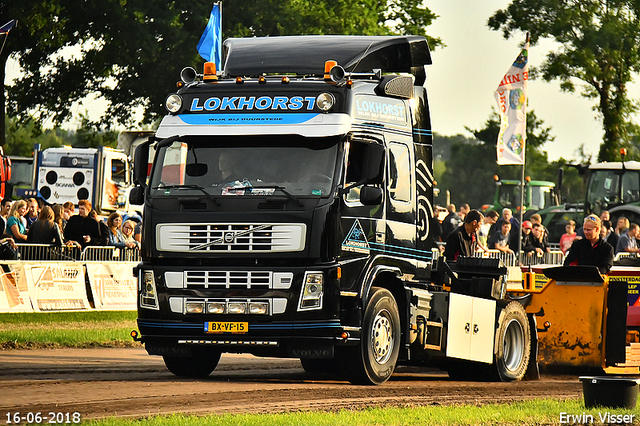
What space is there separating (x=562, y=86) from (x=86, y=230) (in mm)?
30672

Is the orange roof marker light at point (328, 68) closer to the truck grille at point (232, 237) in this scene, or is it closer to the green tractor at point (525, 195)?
the truck grille at point (232, 237)

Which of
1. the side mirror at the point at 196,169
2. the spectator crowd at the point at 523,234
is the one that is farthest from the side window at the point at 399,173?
the spectator crowd at the point at 523,234

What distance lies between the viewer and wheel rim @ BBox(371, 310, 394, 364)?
12.2 meters

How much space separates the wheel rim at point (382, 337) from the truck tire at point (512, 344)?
181 centimetres

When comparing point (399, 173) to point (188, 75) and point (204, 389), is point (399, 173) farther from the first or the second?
point (204, 389)

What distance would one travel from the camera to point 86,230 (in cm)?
2300

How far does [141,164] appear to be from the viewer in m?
12.4

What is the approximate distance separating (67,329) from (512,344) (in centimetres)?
860

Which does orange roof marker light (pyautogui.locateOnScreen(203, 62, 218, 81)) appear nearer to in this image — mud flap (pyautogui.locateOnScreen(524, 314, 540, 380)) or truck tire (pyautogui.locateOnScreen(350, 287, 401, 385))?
truck tire (pyautogui.locateOnScreen(350, 287, 401, 385))

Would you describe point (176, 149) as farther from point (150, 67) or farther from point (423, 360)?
point (150, 67)

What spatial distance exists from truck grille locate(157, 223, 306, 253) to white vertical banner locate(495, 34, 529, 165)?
15998mm

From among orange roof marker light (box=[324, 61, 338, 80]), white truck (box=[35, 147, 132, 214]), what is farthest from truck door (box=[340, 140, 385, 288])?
white truck (box=[35, 147, 132, 214])

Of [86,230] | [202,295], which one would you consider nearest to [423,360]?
[202,295]

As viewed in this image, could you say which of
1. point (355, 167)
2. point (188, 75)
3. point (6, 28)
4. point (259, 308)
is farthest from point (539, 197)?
point (259, 308)
